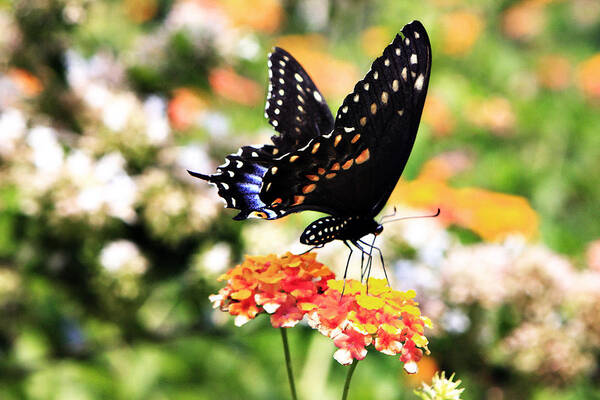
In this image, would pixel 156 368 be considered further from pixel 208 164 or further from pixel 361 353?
pixel 361 353

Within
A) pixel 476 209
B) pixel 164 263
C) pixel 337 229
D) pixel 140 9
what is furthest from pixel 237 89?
pixel 337 229

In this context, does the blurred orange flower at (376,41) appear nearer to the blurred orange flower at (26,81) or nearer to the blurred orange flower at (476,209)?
the blurred orange flower at (476,209)

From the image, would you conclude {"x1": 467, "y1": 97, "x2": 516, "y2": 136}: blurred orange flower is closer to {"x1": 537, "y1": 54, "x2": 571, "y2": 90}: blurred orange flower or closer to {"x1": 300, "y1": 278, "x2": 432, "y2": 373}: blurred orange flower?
{"x1": 537, "y1": 54, "x2": 571, "y2": 90}: blurred orange flower

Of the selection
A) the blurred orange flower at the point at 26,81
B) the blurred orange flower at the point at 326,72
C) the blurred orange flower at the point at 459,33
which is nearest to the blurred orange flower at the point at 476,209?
the blurred orange flower at the point at 26,81

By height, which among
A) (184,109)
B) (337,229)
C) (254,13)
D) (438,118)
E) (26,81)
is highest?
(254,13)

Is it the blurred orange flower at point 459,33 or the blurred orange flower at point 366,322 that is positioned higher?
the blurred orange flower at point 459,33

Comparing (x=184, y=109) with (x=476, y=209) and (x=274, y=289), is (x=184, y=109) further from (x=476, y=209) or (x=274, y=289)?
(x=274, y=289)

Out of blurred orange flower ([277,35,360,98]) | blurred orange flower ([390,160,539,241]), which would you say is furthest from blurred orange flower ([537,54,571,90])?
blurred orange flower ([390,160,539,241])
